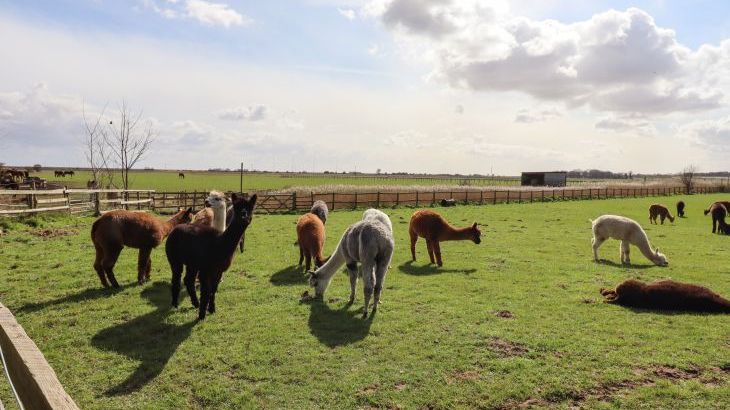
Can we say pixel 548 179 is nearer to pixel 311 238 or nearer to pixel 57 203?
pixel 57 203

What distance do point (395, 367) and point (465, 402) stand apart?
1.08m

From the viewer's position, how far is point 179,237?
23.0 ft

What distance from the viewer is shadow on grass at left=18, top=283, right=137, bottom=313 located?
759cm

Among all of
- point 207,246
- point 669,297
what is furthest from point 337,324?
point 669,297

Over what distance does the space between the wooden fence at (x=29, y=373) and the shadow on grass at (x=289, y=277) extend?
6.67m

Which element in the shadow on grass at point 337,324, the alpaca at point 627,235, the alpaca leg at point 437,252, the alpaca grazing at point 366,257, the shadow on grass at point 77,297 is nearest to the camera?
the shadow on grass at point 337,324

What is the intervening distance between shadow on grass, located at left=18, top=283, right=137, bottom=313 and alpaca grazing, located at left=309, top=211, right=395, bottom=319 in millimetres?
4038

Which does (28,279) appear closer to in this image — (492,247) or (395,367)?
(395,367)

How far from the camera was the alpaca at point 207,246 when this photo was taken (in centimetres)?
685

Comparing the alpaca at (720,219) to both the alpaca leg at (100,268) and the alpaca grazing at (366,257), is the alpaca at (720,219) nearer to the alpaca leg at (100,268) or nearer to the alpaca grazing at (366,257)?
the alpaca grazing at (366,257)

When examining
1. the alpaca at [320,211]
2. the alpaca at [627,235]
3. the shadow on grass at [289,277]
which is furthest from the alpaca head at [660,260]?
the shadow on grass at [289,277]

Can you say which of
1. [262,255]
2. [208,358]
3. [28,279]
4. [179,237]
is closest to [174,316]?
[179,237]

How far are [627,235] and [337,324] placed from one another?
966cm

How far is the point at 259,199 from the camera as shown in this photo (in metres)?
27.9
